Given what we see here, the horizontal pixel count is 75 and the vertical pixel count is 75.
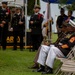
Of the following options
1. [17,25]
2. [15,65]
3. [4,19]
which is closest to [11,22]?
[17,25]

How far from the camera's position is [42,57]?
10156 mm

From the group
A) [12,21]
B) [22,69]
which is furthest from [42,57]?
[12,21]

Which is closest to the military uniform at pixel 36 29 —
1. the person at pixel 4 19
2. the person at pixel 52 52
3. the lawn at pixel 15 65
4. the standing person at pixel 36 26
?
the standing person at pixel 36 26

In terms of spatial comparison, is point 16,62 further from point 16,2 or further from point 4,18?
point 16,2

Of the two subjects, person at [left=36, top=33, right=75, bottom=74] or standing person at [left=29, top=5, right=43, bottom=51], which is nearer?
person at [left=36, top=33, right=75, bottom=74]

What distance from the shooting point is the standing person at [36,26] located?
15992mm

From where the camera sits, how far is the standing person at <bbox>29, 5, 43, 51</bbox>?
52.5ft

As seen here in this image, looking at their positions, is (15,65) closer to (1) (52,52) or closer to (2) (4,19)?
(1) (52,52)

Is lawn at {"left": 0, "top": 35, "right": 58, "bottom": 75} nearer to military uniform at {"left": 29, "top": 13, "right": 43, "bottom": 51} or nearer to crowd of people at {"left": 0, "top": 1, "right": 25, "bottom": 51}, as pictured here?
military uniform at {"left": 29, "top": 13, "right": 43, "bottom": 51}

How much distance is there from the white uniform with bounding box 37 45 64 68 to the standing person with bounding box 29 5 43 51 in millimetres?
5538

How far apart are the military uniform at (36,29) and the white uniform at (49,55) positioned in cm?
588

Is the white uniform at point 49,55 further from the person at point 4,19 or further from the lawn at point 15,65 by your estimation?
the person at point 4,19

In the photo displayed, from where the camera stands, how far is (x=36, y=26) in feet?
53.7

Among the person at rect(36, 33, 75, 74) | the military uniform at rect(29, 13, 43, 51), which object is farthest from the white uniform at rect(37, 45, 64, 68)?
the military uniform at rect(29, 13, 43, 51)
